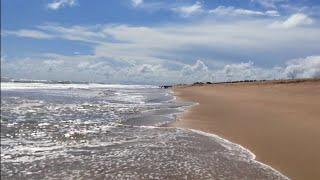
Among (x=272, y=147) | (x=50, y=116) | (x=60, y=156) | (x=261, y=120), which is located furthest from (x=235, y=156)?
(x=50, y=116)

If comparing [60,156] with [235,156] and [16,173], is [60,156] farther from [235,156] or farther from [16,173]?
[235,156]

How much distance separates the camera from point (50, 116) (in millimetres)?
19094

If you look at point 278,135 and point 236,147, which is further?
point 278,135

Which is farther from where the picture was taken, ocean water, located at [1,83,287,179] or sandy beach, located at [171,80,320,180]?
sandy beach, located at [171,80,320,180]

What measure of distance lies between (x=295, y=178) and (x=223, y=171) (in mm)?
1537

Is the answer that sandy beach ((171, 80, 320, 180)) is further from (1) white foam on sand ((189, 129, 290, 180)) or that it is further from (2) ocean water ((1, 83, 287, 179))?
(2) ocean water ((1, 83, 287, 179))

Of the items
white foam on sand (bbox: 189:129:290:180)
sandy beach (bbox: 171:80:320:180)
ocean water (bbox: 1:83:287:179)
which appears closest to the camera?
ocean water (bbox: 1:83:287:179)

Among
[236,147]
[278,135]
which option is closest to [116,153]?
[236,147]

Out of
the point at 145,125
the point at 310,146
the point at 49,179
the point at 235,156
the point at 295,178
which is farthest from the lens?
the point at 145,125

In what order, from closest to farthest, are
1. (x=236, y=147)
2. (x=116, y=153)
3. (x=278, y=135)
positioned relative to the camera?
(x=116, y=153), (x=236, y=147), (x=278, y=135)

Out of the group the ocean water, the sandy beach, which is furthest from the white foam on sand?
the sandy beach

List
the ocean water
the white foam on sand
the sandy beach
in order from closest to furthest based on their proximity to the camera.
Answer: the ocean water → the white foam on sand → the sandy beach

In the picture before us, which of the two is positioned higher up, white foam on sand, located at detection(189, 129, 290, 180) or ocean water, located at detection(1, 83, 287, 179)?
ocean water, located at detection(1, 83, 287, 179)

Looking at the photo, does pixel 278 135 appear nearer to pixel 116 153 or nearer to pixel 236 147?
pixel 236 147
